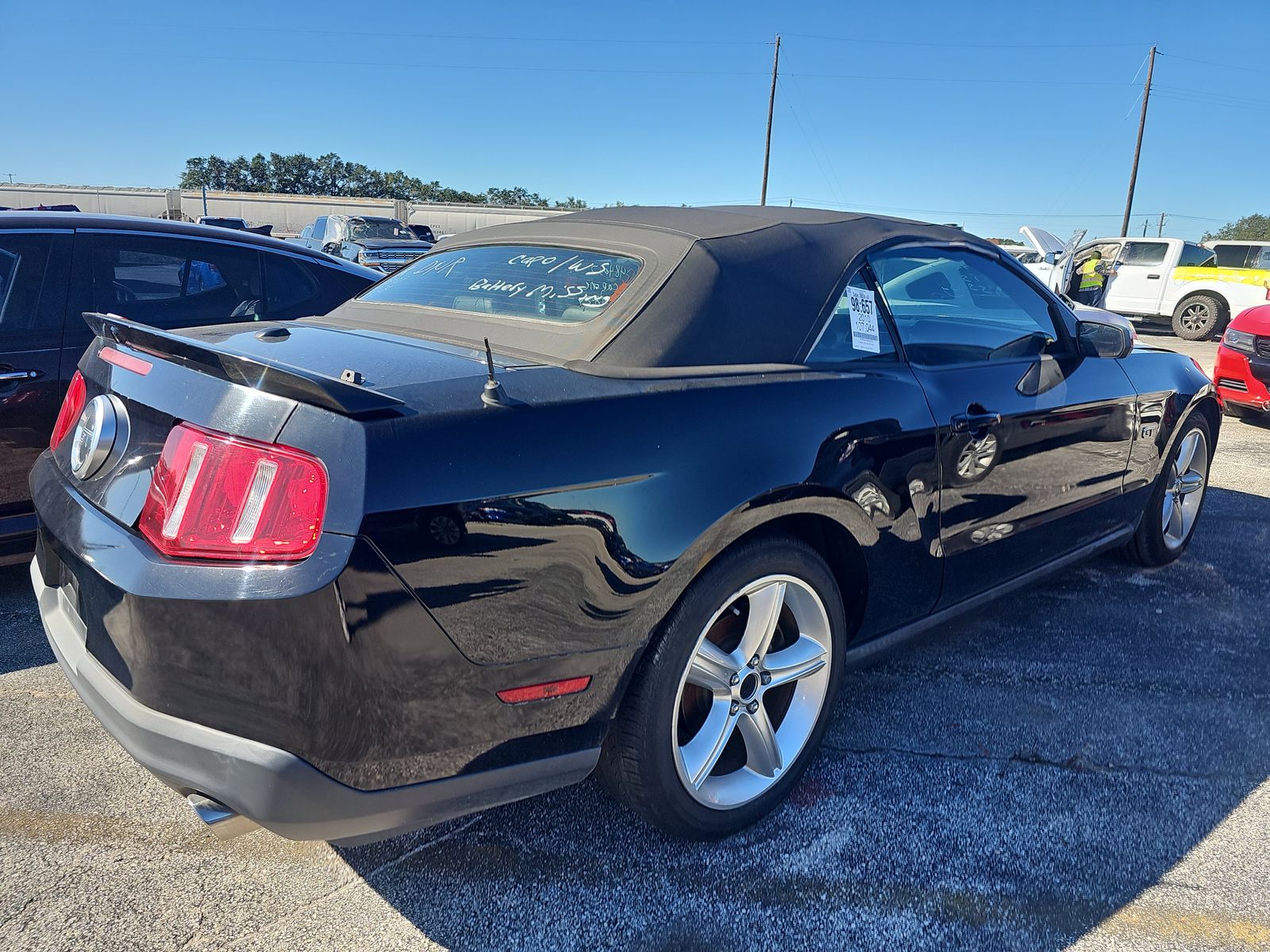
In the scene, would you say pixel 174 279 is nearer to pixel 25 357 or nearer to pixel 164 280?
pixel 164 280

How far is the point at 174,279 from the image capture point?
402 centimetres

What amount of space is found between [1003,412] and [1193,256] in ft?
52.7

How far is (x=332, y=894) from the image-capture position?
79.9 inches

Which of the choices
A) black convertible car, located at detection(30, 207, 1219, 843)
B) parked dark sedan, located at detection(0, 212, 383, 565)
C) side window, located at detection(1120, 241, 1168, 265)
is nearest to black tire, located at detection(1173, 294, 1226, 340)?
side window, located at detection(1120, 241, 1168, 265)

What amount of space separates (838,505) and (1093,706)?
4.54 ft

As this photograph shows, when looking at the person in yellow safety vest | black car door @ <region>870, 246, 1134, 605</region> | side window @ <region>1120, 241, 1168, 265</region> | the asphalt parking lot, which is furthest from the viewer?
side window @ <region>1120, 241, 1168, 265</region>

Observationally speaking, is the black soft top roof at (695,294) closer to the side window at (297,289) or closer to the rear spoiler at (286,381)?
the rear spoiler at (286,381)

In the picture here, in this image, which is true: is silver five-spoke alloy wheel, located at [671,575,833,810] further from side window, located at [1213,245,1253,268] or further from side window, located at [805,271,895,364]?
side window, located at [1213,245,1253,268]

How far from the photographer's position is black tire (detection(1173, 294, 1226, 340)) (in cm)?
1518

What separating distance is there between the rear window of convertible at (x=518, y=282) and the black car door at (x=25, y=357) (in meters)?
1.37

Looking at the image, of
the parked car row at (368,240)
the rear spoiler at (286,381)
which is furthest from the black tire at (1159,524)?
the parked car row at (368,240)

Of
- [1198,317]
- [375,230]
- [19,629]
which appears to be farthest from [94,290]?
[375,230]

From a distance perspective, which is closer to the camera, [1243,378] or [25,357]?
[25,357]

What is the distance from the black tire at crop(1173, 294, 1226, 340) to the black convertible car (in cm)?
1488
